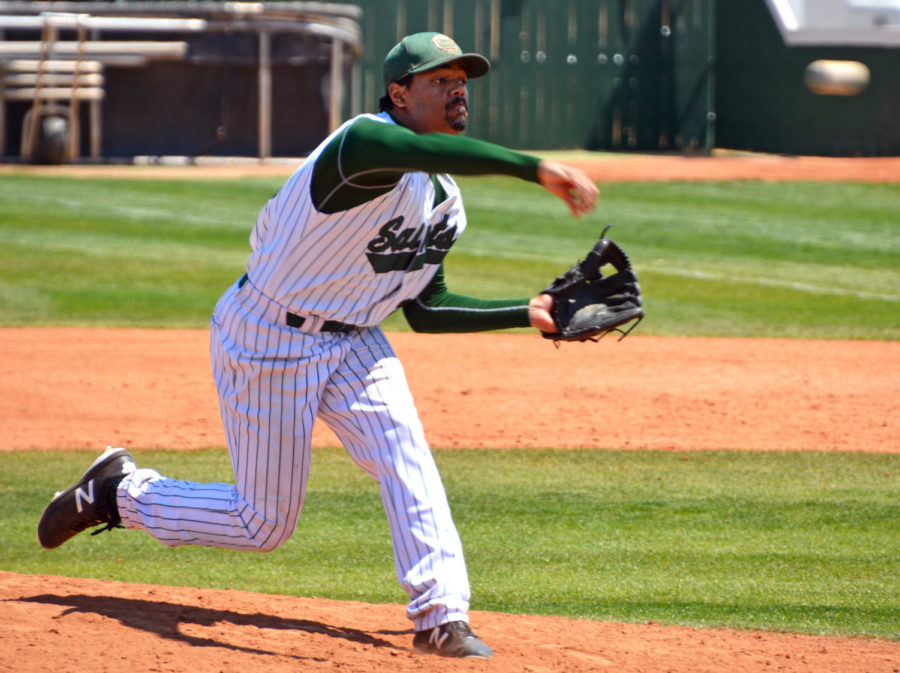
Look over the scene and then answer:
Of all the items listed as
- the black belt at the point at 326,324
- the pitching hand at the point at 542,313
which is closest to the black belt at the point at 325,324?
the black belt at the point at 326,324

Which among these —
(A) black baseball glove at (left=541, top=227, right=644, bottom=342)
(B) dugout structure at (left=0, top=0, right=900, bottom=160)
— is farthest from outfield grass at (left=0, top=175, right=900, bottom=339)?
(A) black baseball glove at (left=541, top=227, right=644, bottom=342)

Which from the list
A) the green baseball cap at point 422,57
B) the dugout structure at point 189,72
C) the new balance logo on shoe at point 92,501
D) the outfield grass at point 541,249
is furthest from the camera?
the dugout structure at point 189,72

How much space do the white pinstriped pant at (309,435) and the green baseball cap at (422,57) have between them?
742 mm

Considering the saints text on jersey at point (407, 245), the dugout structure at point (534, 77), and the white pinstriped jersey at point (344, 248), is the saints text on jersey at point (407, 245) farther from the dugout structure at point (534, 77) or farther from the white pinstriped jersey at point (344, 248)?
the dugout structure at point (534, 77)

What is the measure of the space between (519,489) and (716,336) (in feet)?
13.8

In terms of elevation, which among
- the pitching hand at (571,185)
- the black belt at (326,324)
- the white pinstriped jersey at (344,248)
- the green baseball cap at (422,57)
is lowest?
the black belt at (326,324)

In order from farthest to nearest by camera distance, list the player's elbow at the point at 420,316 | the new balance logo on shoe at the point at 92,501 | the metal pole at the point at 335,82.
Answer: the metal pole at the point at 335,82
the new balance logo on shoe at the point at 92,501
the player's elbow at the point at 420,316

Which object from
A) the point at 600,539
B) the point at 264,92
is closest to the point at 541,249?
the point at 264,92

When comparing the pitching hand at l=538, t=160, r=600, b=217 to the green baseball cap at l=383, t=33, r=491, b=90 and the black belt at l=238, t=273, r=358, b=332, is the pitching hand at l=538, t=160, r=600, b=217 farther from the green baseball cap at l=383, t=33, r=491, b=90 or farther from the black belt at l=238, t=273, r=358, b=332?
the black belt at l=238, t=273, r=358, b=332

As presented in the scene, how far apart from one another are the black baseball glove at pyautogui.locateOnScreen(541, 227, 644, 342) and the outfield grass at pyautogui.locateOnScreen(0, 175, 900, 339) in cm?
596

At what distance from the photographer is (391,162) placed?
3.02 meters

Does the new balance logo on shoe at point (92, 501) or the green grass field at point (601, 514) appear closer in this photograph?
the new balance logo on shoe at point (92, 501)

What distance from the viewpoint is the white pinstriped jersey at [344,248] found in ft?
11.0

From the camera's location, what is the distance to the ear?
3394 millimetres
